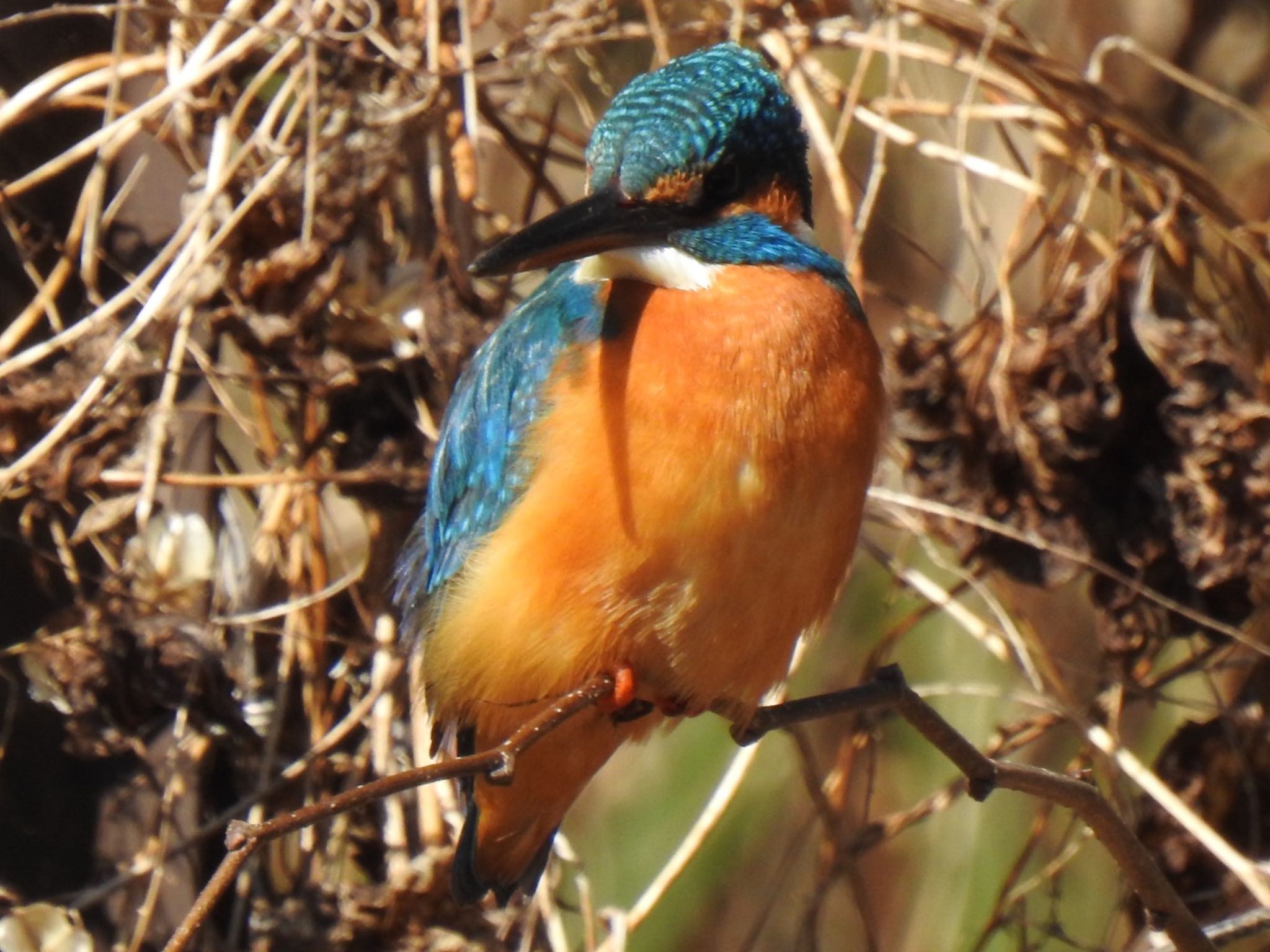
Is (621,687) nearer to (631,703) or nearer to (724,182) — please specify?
(631,703)

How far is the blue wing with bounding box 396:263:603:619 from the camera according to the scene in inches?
84.8

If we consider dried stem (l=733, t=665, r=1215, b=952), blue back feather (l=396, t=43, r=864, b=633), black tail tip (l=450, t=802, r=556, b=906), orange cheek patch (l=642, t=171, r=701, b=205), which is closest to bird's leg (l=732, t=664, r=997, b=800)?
dried stem (l=733, t=665, r=1215, b=952)

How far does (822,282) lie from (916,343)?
48 cm

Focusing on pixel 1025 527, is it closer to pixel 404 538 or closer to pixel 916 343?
pixel 916 343

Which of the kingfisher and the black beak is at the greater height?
the black beak

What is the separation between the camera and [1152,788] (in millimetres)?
2553

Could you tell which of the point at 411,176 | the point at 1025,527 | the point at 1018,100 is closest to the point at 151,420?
the point at 411,176

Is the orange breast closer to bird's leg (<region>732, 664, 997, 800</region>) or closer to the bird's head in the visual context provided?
the bird's head

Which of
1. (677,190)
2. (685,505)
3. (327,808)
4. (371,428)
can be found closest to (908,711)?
(685,505)

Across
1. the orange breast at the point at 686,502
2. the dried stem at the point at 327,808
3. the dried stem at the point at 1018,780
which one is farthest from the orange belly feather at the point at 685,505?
the dried stem at the point at 327,808

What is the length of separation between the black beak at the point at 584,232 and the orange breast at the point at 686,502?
97 mm

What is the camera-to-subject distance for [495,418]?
2230 mm

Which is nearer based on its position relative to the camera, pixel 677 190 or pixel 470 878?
pixel 677 190

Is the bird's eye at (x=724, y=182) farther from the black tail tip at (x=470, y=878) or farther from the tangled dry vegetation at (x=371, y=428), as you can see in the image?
the black tail tip at (x=470, y=878)
